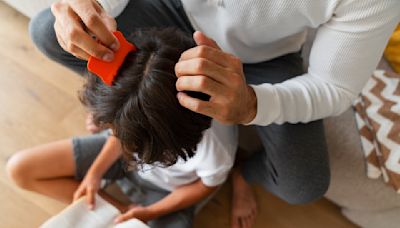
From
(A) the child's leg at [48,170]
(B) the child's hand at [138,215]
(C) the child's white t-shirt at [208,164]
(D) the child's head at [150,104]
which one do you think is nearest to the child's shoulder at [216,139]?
(C) the child's white t-shirt at [208,164]

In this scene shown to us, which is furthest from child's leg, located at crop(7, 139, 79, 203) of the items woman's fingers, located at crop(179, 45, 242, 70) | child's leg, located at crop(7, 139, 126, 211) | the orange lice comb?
woman's fingers, located at crop(179, 45, 242, 70)

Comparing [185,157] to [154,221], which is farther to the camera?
[154,221]

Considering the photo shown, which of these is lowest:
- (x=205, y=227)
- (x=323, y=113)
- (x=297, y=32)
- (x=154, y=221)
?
(x=205, y=227)

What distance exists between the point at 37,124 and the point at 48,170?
0.85 ft

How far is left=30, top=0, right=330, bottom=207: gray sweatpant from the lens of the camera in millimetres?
881

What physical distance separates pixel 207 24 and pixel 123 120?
0.33 m

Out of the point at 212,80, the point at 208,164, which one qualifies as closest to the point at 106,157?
the point at 208,164

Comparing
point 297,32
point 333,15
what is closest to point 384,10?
point 333,15

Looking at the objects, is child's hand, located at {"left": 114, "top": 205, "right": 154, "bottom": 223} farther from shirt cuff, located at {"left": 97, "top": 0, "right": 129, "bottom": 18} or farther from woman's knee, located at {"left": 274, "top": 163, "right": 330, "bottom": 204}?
shirt cuff, located at {"left": 97, "top": 0, "right": 129, "bottom": 18}

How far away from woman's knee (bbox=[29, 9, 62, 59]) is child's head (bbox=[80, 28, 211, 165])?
0.78 ft

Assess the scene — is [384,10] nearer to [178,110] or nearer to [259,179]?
[178,110]

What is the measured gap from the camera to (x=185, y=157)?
2.42 feet

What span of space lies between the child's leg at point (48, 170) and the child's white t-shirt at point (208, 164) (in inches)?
7.9

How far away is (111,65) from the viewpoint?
24.5 inches
